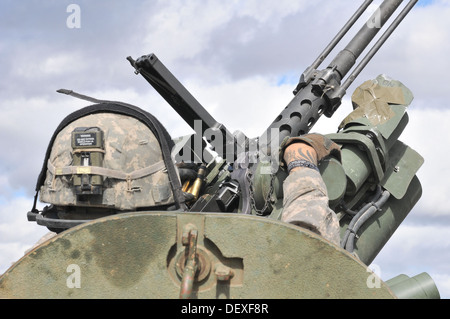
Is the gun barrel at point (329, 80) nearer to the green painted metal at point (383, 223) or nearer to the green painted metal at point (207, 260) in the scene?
the green painted metal at point (383, 223)

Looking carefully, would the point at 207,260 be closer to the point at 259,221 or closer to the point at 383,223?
the point at 259,221

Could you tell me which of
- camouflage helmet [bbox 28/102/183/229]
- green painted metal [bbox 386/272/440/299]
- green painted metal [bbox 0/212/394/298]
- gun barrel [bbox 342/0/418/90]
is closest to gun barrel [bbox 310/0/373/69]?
gun barrel [bbox 342/0/418/90]

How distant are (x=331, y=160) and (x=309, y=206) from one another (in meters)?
1.11

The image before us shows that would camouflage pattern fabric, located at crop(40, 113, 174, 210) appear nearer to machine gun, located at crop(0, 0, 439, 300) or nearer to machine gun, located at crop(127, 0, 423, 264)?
machine gun, located at crop(0, 0, 439, 300)

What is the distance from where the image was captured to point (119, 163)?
11.5ft

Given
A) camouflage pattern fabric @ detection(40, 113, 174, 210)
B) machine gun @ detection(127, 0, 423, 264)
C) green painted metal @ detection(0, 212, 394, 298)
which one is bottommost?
green painted metal @ detection(0, 212, 394, 298)

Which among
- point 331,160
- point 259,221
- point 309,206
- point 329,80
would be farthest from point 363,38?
point 259,221

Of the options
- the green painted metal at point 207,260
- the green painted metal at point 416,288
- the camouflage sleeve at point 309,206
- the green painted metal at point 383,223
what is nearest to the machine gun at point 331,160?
the green painted metal at point 383,223

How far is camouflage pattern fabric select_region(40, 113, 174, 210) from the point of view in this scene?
11.5ft

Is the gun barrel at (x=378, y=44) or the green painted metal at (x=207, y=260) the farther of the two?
the gun barrel at (x=378, y=44)

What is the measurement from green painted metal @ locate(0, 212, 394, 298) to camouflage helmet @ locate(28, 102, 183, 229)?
51.4 inches

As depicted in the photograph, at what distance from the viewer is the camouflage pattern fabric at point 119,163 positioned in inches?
138

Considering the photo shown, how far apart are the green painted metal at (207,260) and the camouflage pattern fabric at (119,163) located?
52.9 inches
